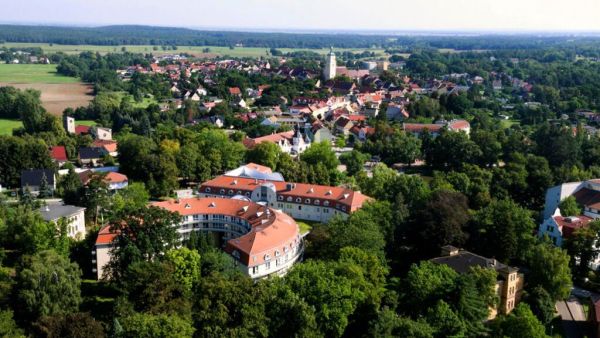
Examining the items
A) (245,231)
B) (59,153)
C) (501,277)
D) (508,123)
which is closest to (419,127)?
(508,123)

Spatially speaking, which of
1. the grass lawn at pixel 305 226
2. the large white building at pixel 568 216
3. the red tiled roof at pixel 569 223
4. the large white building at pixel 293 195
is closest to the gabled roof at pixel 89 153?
the large white building at pixel 293 195

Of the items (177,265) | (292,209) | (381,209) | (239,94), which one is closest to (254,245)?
(177,265)

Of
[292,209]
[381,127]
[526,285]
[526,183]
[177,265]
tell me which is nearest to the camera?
[177,265]

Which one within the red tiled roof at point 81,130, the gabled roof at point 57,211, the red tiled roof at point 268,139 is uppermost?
the red tiled roof at point 268,139

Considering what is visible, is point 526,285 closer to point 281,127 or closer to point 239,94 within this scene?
point 281,127

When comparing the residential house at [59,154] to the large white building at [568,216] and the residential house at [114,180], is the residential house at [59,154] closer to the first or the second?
the residential house at [114,180]

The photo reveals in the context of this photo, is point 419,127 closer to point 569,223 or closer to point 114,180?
point 569,223

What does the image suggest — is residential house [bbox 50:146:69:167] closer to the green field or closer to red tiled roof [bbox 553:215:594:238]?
red tiled roof [bbox 553:215:594:238]
